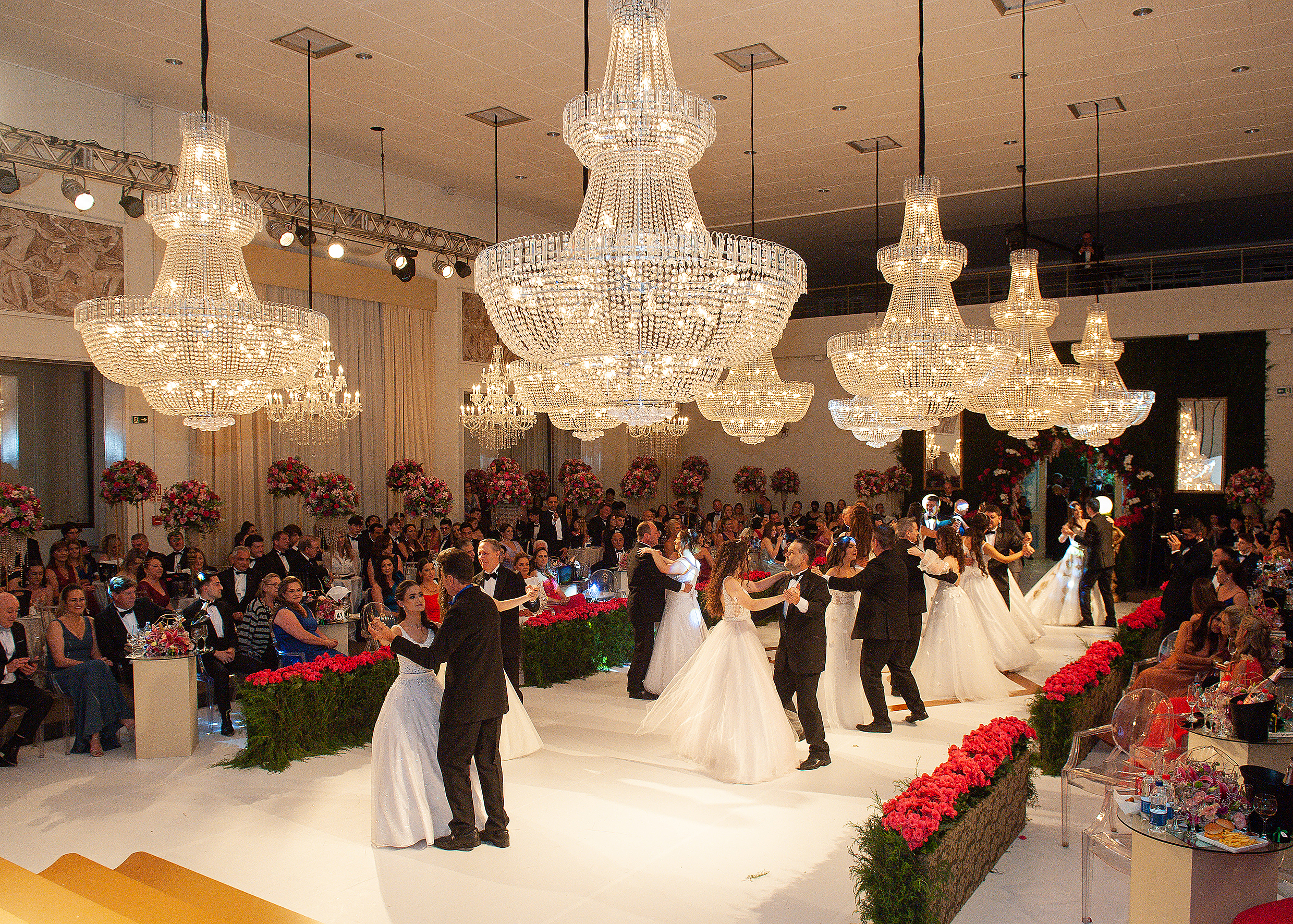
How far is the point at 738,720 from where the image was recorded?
631 cm

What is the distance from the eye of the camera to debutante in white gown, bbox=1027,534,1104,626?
12.1 meters

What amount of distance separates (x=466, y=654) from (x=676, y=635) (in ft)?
12.1

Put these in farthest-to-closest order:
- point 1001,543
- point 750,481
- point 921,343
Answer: point 750,481
point 1001,543
point 921,343

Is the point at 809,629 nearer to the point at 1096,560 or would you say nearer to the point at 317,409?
the point at 1096,560

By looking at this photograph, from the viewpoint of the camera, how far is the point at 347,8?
859 centimetres

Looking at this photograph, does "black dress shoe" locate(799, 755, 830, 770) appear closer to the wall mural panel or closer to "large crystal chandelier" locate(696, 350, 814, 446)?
"large crystal chandelier" locate(696, 350, 814, 446)

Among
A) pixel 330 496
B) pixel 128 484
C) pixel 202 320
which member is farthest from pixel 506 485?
pixel 202 320

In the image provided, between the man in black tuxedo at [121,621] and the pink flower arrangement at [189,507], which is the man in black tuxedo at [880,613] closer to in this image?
the man in black tuxedo at [121,621]

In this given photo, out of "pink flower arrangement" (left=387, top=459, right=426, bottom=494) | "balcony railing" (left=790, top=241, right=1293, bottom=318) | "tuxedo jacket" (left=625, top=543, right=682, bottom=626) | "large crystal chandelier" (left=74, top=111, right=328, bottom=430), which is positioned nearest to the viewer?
"large crystal chandelier" (left=74, top=111, right=328, bottom=430)

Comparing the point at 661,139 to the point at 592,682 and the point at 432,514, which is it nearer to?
the point at 592,682

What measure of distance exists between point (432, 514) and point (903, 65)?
8634 mm

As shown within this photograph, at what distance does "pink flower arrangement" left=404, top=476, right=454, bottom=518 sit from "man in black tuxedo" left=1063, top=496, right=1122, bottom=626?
8.61 meters

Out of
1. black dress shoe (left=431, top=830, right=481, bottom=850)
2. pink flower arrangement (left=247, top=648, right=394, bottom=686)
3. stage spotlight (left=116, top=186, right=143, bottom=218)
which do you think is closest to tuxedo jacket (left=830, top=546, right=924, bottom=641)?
black dress shoe (left=431, top=830, right=481, bottom=850)

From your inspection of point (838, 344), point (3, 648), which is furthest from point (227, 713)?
point (838, 344)
